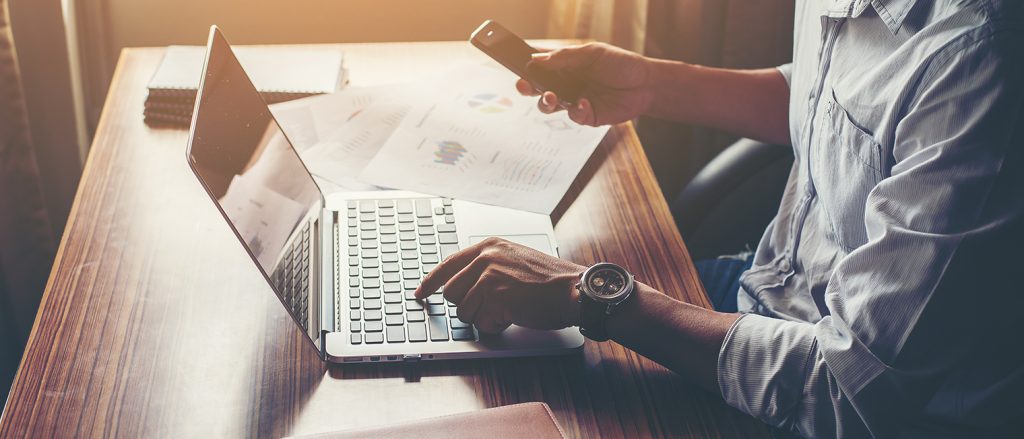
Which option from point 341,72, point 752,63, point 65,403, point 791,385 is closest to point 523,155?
point 341,72

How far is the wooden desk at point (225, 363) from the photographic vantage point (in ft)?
2.45

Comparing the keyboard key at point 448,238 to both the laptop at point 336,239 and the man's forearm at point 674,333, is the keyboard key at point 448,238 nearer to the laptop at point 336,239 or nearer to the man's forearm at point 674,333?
the laptop at point 336,239

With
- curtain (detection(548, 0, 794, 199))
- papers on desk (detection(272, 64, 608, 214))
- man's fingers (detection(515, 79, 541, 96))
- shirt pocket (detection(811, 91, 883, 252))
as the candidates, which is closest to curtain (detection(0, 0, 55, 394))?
papers on desk (detection(272, 64, 608, 214))

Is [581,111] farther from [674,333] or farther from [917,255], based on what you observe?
[917,255]

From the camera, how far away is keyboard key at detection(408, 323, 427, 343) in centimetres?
82

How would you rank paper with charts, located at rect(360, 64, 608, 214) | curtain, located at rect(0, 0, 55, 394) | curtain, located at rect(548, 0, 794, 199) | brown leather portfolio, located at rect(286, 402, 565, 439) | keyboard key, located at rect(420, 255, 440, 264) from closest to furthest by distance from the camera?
brown leather portfolio, located at rect(286, 402, 565, 439), keyboard key, located at rect(420, 255, 440, 264), paper with charts, located at rect(360, 64, 608, 214), curtain, located at rect(0, 0, 55, 394), curtain, located at rect(548, 0, 794, 199)

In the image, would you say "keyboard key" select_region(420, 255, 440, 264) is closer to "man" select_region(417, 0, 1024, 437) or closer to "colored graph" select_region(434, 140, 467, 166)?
"man" select_region(417, 0, 1024, 437)

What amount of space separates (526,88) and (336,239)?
364mm

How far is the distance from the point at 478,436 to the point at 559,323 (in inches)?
6.7

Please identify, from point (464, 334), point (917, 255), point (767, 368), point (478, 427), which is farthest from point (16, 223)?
point (917, 255)

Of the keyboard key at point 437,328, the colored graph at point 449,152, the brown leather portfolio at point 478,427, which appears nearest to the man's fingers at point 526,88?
the colored graph at point 449,152

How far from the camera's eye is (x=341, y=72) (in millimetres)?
1345

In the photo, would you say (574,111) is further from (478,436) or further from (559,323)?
(478,436)

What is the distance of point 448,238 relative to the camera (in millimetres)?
979
